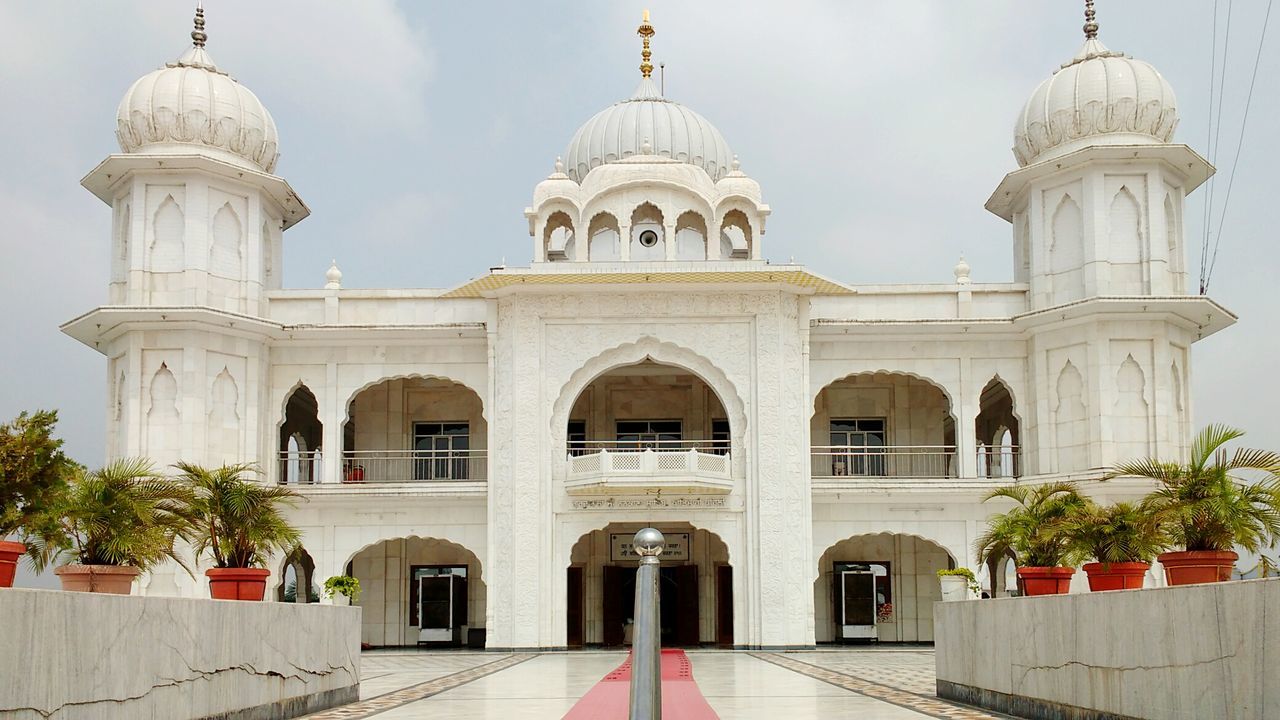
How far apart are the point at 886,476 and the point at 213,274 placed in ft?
42.6

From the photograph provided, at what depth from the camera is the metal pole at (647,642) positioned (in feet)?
15.8

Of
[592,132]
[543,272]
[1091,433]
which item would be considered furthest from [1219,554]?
[592,132]

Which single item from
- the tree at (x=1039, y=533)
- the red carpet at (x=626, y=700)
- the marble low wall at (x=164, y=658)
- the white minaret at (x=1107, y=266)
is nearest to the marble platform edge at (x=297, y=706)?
the marble low wall at (x=164, y=658)

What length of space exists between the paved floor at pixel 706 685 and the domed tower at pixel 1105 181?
7469 mm

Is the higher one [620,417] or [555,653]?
[620,417]

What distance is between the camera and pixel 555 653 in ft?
78.0

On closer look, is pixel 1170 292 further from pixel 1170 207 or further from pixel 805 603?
pixel 805 603

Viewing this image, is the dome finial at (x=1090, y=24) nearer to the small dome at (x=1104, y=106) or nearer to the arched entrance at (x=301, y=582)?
the small dome at (x=1104, y=106)

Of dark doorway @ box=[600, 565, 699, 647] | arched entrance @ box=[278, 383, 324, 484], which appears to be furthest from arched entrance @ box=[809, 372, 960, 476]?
arched entrance @ box=[278, 383, 324, 484]

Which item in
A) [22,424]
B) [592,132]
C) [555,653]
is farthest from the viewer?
[592,132]

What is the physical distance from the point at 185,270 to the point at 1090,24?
17.0 metres

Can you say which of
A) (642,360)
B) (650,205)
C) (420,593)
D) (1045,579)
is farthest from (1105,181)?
(420,593)

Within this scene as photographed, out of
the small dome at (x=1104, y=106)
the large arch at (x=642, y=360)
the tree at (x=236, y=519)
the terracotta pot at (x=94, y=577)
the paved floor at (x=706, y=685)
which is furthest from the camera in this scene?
the large arch at (x=642, y=360)

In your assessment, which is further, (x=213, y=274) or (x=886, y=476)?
(x=886, y=476)
